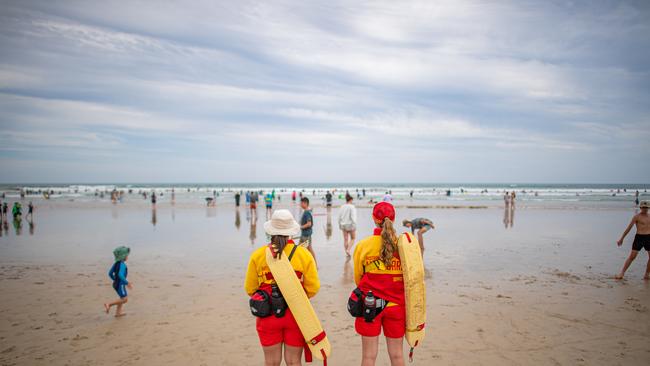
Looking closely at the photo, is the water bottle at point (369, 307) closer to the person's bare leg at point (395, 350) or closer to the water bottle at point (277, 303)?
the person's bare leg at point (395, 350)

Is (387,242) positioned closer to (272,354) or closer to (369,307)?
(369,307)

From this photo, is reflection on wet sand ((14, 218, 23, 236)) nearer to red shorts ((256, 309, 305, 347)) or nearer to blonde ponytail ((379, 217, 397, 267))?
red shorts ((256, 309, 305, 347))

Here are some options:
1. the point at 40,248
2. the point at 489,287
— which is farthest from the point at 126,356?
the point at 40,248

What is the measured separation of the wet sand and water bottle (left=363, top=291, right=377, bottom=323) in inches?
71.7

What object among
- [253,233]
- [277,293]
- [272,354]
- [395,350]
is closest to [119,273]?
[272,354]

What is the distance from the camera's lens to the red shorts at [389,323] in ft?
12.1

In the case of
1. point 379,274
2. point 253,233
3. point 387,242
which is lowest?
point 253,233

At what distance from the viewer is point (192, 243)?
14.3 m

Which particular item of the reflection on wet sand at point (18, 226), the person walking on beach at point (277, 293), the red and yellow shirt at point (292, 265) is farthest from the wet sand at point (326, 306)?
the reflection on wet sand at point (18, 226)

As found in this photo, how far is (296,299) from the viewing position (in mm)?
3457

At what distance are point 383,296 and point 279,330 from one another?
1072 millimetres

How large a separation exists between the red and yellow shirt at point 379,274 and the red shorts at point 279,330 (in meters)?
0.76

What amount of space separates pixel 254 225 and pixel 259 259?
16806 mm

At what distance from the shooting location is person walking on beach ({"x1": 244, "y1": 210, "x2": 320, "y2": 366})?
3.47 m
